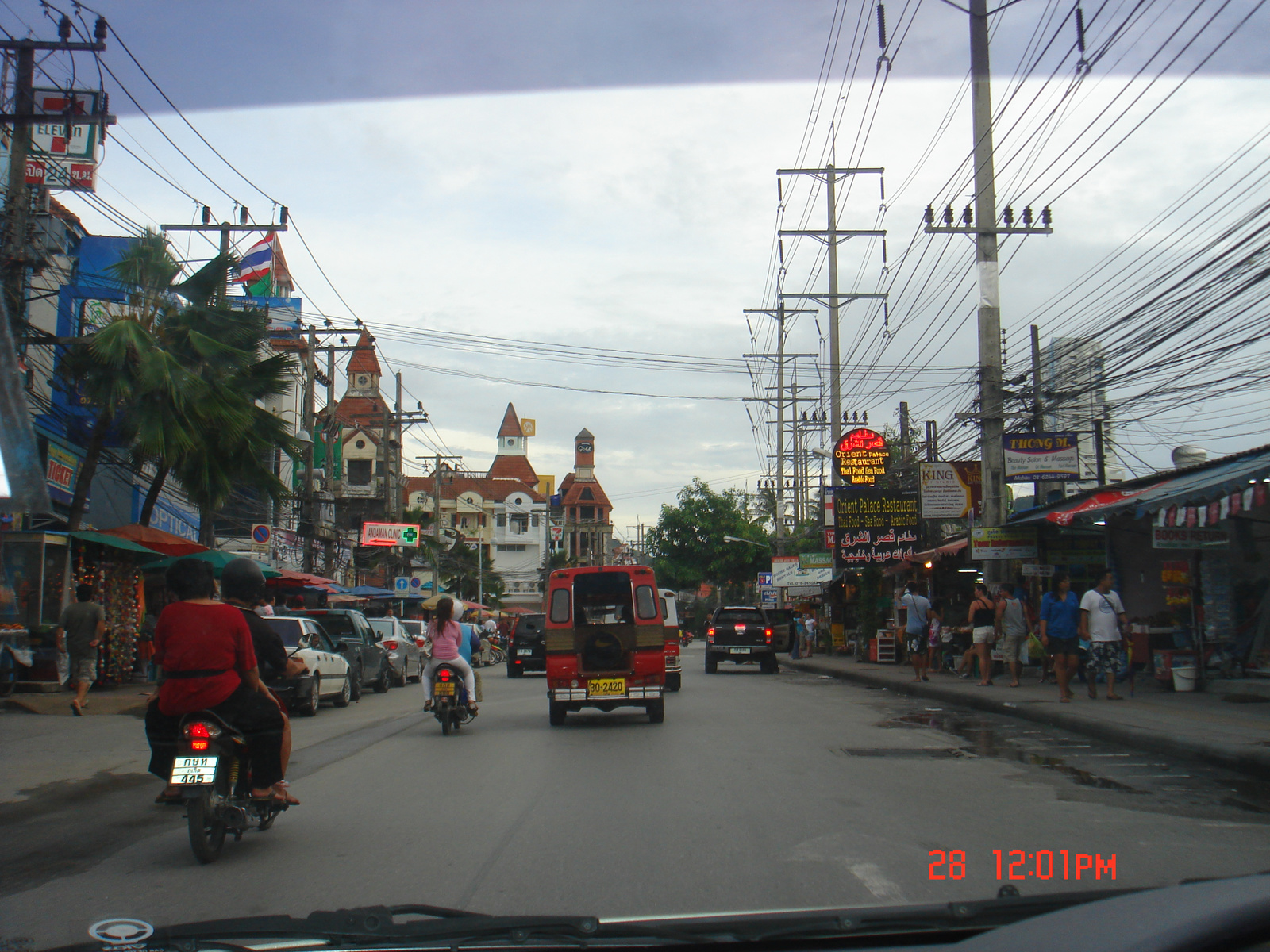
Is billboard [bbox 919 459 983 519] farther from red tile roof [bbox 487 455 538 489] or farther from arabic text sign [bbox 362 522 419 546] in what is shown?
red tile roof [bbox 487 455 538 489]

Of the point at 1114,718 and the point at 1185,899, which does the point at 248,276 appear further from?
the point at 1185,899

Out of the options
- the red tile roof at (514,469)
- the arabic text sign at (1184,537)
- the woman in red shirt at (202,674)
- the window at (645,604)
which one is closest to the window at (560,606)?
the window at (645,604)

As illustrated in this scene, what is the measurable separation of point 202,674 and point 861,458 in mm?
27758

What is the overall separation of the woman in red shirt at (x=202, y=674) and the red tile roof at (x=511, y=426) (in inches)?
4922

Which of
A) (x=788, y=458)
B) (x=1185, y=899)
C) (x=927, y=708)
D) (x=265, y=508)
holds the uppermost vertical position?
(x=788, y=458)

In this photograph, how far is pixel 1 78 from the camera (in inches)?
665

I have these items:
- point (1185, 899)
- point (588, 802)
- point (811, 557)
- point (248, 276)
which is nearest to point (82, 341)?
point (248, 276)

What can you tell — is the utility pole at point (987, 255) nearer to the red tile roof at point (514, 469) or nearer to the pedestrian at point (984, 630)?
the pedestrian at point (984, 630)

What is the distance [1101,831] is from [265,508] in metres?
31.4

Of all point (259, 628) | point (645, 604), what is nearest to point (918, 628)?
point (645, 604)

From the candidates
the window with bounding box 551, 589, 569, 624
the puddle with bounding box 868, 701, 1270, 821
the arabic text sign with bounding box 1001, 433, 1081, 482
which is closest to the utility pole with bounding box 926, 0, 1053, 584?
the arabic text sign with bounding box 1001, 433, 1081, 482

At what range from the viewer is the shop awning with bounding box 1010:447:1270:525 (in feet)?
41.7

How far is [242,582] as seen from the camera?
22.0ft

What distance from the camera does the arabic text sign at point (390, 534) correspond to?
39125 mm
